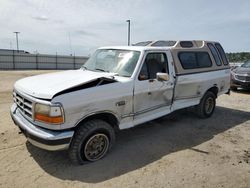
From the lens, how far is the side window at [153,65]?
512cm

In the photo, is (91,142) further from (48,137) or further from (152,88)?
(152,88)

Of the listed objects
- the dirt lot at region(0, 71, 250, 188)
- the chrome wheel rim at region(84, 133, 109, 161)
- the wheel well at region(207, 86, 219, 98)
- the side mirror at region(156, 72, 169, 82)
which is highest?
the side mirror at region(156, 72, 169, 82)

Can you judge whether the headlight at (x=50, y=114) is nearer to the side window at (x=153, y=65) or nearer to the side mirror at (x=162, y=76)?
the side window at (x=153, y=65)

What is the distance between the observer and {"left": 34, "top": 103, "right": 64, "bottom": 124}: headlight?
3.73 m

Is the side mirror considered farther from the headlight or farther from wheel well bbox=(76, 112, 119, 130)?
the headlight

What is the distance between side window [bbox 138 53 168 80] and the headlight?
1823mm

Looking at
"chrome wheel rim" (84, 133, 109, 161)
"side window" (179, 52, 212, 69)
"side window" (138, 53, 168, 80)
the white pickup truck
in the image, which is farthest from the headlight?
"side window" (179, 52, 212, 69)

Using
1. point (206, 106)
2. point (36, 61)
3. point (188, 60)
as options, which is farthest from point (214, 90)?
point (36, 61)

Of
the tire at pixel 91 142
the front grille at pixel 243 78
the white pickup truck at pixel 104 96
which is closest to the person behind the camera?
the white pickup truck at pixel 104 96

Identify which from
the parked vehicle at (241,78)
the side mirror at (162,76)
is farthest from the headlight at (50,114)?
the parked vehicle at (241,78)

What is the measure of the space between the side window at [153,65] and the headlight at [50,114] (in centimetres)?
182

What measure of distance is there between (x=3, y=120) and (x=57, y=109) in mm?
3581

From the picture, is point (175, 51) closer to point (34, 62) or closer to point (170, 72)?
point (170, 72)

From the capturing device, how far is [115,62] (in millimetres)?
5301
